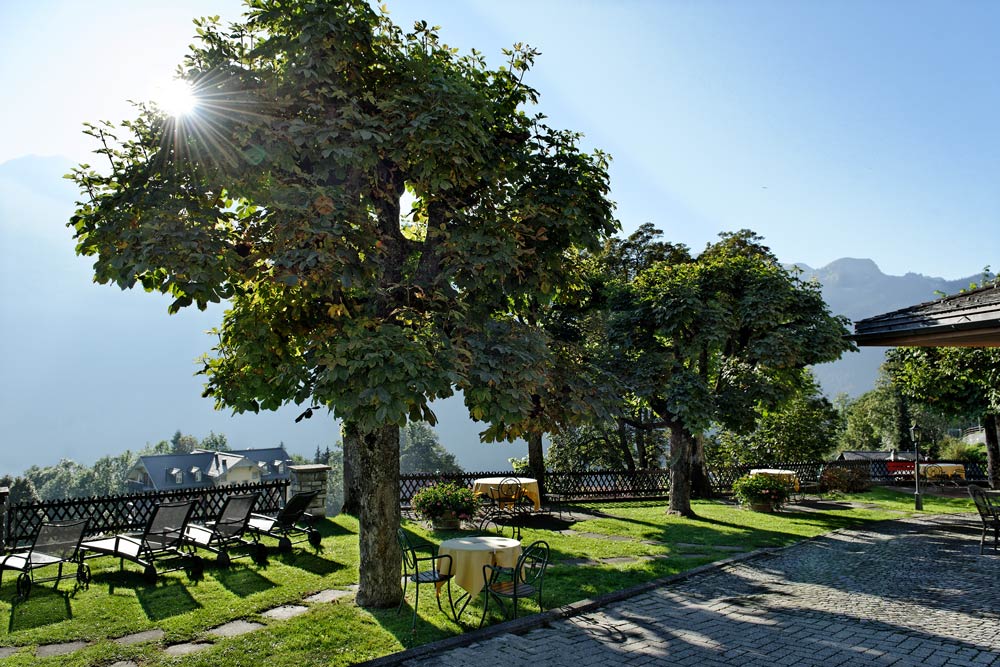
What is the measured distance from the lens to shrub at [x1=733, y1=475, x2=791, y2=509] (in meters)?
16.9

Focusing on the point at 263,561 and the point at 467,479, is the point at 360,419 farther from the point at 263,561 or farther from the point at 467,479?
the point at 467,479

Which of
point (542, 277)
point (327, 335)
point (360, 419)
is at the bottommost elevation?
point (360, 419)

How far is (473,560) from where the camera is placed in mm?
6922

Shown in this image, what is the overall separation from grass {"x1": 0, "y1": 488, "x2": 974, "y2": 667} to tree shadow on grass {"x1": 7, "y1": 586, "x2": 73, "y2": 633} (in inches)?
0.6

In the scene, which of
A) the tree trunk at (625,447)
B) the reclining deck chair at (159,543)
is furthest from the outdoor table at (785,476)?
the reclining deck chair at (159,543)

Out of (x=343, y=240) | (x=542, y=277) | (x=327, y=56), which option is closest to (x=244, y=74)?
(x=327, y=56)

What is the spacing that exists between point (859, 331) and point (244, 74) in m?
9.54

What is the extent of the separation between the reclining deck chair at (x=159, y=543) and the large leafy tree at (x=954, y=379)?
2131 cm

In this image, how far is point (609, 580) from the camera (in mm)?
8531

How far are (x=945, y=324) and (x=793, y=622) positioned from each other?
15.3 feet

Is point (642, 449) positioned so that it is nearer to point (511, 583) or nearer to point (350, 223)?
point (511, 583)

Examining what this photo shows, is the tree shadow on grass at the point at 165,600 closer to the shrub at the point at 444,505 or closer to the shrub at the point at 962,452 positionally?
the shrub at the point at 444,505

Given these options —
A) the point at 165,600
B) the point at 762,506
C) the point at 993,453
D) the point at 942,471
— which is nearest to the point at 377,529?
Result: the point at 165,600

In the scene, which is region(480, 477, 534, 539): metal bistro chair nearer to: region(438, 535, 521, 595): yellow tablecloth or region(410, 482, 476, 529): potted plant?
region(410, 482, 476, 529): potted plant
